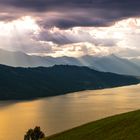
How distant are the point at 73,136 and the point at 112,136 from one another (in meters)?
11.3

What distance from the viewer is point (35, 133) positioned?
338ft

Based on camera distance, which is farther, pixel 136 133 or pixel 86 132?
pixel 86 132

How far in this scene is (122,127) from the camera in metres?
50.0

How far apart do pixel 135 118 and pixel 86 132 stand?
8129 millimetres

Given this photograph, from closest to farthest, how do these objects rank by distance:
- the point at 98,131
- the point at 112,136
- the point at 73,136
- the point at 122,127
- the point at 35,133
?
the point at 112,136 < the point at 122,127 < the point at 98,131 < the point at 73,136 < the point at 35,133

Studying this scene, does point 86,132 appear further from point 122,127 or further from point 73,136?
point 122,127

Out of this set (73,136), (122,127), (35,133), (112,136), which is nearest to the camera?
(112,136)

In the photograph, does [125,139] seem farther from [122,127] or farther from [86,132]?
→ [86,132]

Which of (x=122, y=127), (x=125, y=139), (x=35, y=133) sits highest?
(x=35, y=133)

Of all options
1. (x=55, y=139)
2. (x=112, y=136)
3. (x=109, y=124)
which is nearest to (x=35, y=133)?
(x=55, y=139)

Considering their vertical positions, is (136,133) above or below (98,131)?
below

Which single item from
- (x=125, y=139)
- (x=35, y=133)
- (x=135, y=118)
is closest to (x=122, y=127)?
(x=135, y=118)

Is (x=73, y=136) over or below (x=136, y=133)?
over

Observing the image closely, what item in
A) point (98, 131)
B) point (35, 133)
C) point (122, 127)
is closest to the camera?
point (122, 127)
